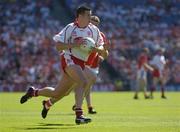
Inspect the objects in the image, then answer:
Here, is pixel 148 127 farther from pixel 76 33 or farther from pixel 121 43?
pixel 121 43

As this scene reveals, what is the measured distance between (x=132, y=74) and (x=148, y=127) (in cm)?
3417

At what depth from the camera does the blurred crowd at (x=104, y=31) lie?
46.5m

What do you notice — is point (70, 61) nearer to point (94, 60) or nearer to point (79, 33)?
point (79, 33)

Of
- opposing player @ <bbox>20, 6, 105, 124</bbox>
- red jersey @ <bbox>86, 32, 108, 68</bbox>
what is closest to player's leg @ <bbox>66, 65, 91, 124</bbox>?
opposing player @ <bbox>20, 6, 105, 124</bbox>

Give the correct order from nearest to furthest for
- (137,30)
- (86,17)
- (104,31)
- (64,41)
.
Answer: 1. (86,17)
2. (64,41)
3. (104,31)
4. (137,30)

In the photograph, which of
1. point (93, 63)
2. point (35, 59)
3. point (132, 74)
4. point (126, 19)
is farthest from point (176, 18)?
point (93, 63)

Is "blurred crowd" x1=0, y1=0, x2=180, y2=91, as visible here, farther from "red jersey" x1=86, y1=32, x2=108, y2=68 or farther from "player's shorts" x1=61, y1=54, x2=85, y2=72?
"player's shorts" x1=61, y1=54, x2=85, y2=72

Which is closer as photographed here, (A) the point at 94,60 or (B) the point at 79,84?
(B) the point at 79,84

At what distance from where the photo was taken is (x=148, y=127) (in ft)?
45.8

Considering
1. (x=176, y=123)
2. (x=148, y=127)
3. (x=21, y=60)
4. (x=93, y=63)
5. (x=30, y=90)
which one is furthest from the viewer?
(x=21, y=60)

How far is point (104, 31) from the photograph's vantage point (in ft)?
168

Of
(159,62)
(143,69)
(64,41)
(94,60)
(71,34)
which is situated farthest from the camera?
(159,62)

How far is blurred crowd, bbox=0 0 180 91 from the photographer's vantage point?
4647cm

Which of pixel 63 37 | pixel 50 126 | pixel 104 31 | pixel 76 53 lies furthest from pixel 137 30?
pixel 50 126
